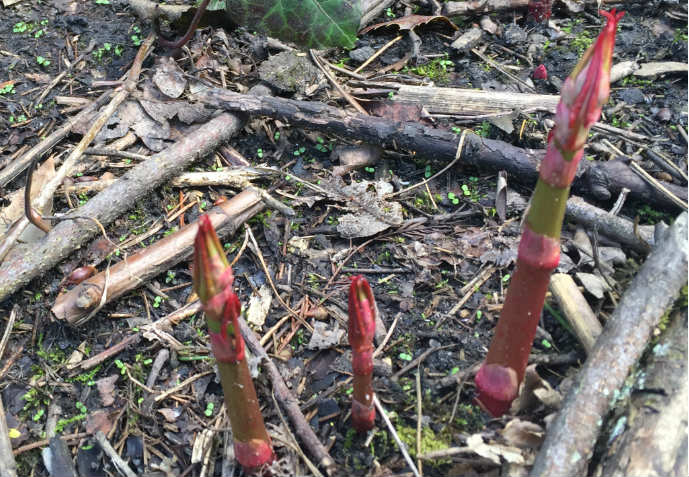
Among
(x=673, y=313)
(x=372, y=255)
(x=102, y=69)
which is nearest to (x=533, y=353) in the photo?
(x=673, y=313)

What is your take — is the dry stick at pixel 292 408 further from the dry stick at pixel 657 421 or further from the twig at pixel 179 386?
the dry stick at pixel 657 421

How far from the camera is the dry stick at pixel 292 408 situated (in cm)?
213

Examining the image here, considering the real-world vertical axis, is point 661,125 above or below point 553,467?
above

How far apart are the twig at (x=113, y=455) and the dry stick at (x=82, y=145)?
0.99 metres

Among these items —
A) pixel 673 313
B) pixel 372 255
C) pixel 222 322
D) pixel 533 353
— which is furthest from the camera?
pixel 372 255

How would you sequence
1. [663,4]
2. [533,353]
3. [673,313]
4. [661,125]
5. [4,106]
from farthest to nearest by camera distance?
[663,4] < [4,106] < [661,125] < [533,353] < [673,313]

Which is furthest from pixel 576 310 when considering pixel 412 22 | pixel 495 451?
pixel 412 22

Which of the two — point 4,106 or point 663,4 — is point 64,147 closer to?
point 4,106

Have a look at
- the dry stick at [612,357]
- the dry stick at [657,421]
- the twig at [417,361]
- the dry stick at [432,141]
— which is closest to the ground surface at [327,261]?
the twig at [417,361]

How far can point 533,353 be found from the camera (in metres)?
2.32

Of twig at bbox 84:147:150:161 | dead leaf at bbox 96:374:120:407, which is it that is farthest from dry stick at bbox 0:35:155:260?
dead leaf at bbox 96:374:120:407

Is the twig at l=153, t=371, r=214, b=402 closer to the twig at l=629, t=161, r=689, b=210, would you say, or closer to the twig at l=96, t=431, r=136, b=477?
the twig at l=96, t=431, r=136, b=477

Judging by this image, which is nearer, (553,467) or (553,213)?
(553,213)

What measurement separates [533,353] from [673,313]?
1.60 feet
